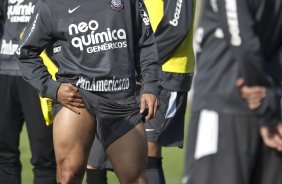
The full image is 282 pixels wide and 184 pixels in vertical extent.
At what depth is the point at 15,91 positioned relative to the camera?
7750 millimetres

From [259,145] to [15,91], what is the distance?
3.65 meters

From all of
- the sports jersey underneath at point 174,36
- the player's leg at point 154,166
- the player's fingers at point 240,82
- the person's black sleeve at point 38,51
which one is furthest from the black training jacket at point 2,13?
the player's fingers at point 240,82

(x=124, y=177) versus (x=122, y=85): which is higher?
(x=122, y=85)

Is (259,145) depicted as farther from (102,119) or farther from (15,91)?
(15,91)

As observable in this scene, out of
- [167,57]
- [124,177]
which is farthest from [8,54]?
[124,177]

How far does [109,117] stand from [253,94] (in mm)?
1992

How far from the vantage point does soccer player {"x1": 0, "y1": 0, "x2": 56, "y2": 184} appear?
7.51 m

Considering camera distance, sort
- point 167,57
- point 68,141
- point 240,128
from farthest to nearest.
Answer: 1. point 167,57
2. point 68,141
3. point 240,128

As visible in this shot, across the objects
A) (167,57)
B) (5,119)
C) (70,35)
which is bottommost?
(5,119)

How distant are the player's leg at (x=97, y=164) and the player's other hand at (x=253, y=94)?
116 inches

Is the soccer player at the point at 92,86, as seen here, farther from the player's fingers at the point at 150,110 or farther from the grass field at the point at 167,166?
the grass field at the point at 167,166

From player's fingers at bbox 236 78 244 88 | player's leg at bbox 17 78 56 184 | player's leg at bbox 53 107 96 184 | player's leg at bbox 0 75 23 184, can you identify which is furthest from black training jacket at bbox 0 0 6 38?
player's fingers at bbox 236 78 244 88

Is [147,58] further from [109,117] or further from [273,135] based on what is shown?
[273,135]

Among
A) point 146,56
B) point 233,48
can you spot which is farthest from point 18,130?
point 233,48
